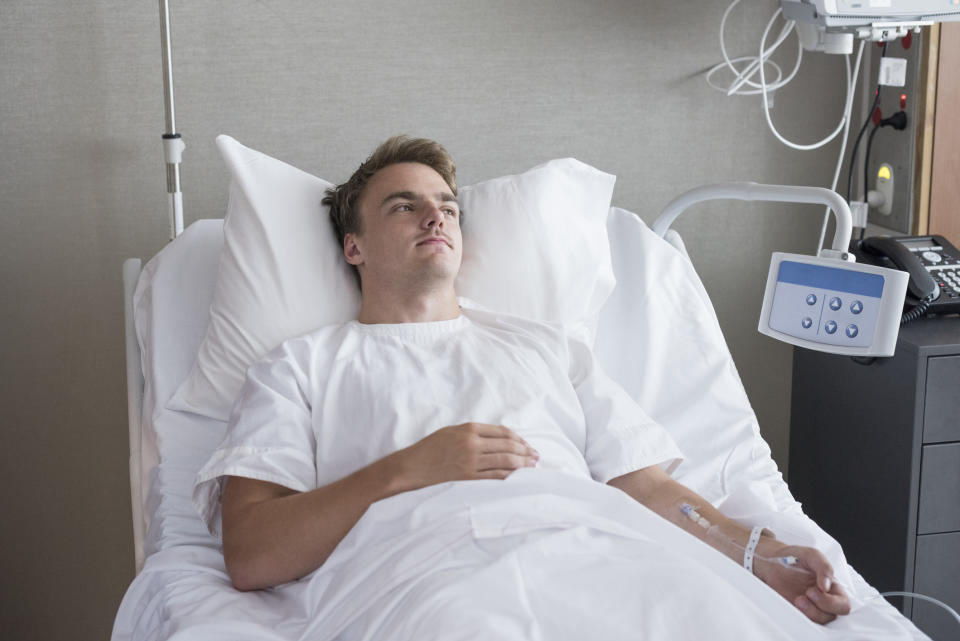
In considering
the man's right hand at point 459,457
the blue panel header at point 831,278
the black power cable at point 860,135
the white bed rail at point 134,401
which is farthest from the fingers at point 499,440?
the black power cable at point 860,135

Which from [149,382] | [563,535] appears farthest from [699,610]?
[149,382]

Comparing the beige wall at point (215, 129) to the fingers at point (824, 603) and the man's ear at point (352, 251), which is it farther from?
the fingers at point (824, 603)

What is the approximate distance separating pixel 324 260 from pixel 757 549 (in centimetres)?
89

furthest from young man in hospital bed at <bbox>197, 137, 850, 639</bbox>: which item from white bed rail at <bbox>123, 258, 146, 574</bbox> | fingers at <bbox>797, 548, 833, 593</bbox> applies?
white bed rail at <bbox>123, 258, 146, 574</bbox>

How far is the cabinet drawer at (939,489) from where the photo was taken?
1982 millimetres

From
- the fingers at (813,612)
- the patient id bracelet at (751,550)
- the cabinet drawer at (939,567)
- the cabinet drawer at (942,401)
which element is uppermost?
the cabinet drawer at (942,401)

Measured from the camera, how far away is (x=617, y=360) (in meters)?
1.92

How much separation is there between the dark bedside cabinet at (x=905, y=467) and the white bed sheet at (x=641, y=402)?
1.20ft

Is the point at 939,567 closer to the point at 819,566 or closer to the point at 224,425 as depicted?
the point at 819,566

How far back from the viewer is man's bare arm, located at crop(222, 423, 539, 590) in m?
1.40

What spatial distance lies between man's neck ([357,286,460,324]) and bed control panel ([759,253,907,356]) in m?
0.54

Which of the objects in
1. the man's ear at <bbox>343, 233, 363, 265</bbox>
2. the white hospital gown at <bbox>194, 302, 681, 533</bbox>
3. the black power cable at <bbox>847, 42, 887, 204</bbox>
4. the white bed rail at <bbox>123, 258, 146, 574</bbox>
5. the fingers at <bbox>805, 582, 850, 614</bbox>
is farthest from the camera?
the black power cable at <bbox>847, 42, 887, 204</bbox>

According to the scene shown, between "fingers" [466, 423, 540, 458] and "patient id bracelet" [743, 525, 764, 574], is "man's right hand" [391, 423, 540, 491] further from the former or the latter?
"patient id bracelet" [743, 525, 764, 574]

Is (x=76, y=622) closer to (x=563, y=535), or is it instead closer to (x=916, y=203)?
(x=563, y=535)
